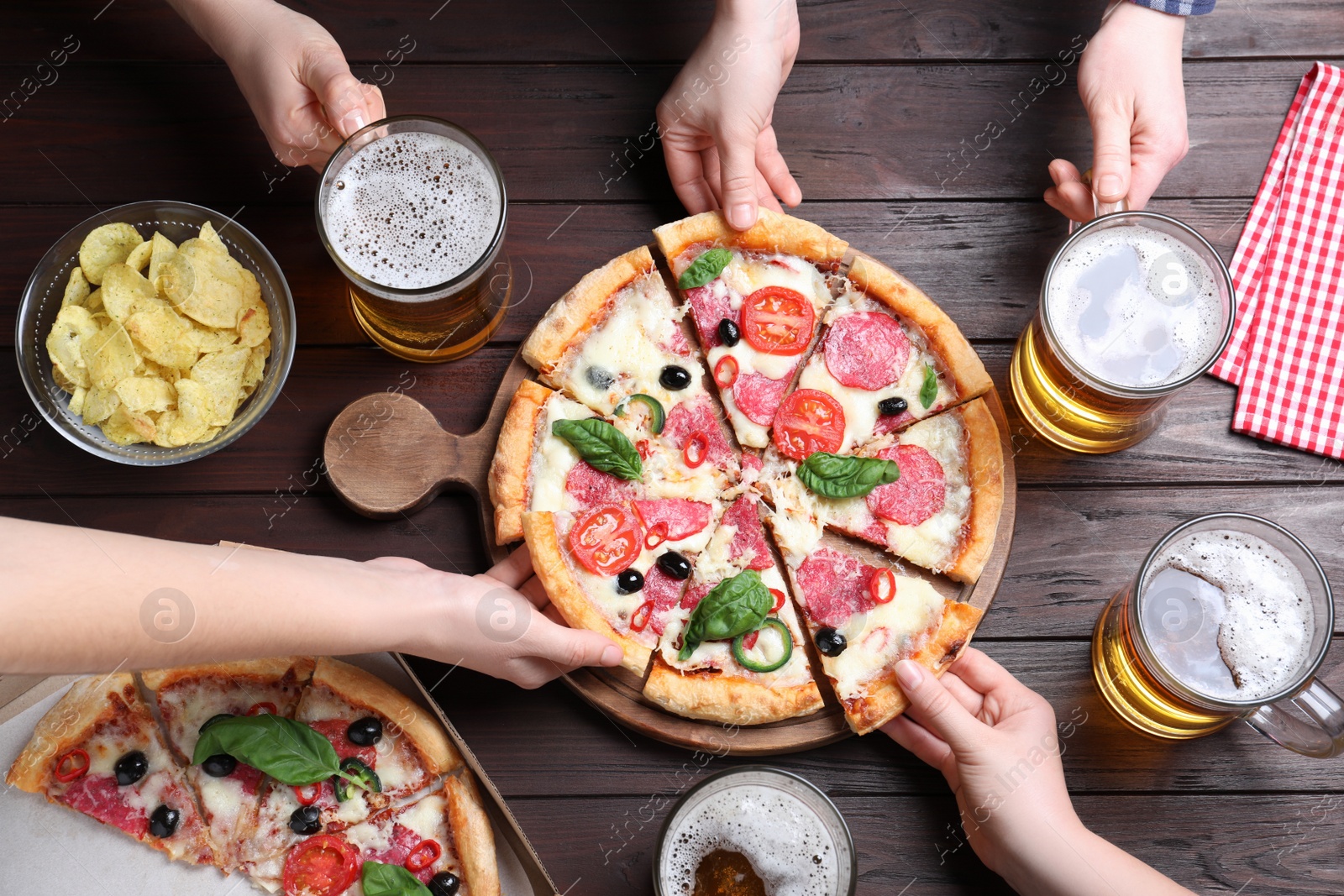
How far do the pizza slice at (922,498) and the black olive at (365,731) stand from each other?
66.9 inches

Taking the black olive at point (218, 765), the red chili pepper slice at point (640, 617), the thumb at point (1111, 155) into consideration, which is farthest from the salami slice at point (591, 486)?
the thumb at point (1111, 155)

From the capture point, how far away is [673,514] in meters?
3.67

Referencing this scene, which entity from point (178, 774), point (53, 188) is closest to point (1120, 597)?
point (178, 774)

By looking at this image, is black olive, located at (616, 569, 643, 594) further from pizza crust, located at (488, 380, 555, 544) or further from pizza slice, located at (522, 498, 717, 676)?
pizza crust, located at (488, 380, 555, 544)

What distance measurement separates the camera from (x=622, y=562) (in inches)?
142

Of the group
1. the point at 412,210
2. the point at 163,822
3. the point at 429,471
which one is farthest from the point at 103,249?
the point at 163,822

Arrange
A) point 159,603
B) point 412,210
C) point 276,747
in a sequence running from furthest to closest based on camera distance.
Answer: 1. point 412,210
2. point 276,747
3. point 159,603

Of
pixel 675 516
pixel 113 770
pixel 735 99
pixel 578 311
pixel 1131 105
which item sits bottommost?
pixel 113 770

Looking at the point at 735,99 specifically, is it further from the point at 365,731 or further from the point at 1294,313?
the point at 365,731

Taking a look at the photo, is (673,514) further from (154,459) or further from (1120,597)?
(154,459)

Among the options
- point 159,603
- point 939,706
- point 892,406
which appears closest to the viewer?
point 159,603

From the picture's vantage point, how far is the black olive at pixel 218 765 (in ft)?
11.5

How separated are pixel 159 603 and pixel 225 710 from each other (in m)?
1.59

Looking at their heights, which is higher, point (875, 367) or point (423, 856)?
point (875, 367)
